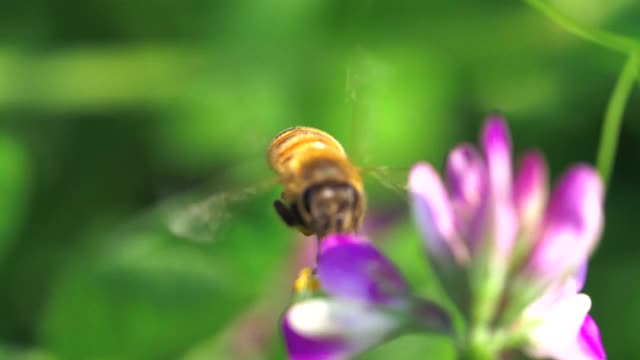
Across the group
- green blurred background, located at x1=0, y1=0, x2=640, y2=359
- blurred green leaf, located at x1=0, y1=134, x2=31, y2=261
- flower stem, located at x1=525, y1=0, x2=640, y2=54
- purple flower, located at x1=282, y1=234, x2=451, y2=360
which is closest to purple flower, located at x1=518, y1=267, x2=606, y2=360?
purple flower, located at x1=282, y1=234, x2=451, y2=360

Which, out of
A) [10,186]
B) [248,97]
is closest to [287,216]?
[10,186]

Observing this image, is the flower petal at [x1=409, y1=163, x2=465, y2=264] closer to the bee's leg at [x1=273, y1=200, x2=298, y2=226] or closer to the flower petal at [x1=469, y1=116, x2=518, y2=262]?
the flower petal at [x1=469, y1=116, x2=518, y2=262]

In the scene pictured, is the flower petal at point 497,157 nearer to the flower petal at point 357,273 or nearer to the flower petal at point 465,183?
the flower petal at point 465,183

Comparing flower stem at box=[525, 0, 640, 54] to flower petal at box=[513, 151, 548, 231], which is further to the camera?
flower stem at box=[525, 0, 640, 54]

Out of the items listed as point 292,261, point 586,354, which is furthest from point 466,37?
point 586,354

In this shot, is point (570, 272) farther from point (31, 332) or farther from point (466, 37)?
point (466, 37)

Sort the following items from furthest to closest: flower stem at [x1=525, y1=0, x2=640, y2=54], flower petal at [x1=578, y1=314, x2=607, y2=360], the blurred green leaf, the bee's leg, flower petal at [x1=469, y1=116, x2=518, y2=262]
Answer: the blurred green leaf, flower stem at [x1=525, y1=0, x2=640, y2=54], the bee's leg, flower petal at [x1=469, y1=116, x2=518, y2=262], flower petal at [x1=578, y1=314, x2=607, y2=360]

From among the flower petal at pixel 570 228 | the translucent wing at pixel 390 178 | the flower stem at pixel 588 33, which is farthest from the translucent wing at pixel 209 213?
the flower stem at pixel 588 33

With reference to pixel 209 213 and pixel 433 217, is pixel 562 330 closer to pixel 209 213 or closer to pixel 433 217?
pixel 433 217
